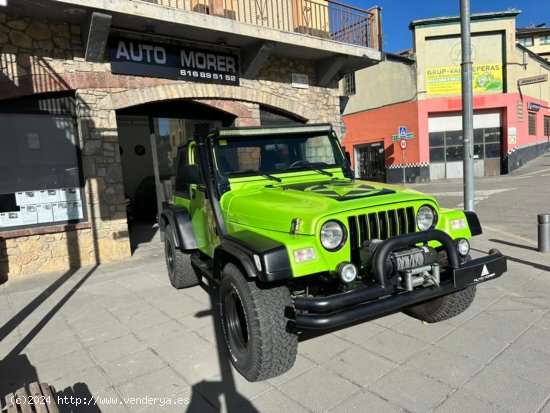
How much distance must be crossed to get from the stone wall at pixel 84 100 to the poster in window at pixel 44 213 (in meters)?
0.28

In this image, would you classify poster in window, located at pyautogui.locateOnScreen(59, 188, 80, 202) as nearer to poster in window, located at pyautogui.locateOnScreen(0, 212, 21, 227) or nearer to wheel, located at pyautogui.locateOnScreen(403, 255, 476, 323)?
poster in window, located at pyautogui.locateOnScreen(0, 212, 21, 227)

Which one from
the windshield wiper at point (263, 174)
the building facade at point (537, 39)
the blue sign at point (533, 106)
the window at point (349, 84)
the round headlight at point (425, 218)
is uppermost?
the building facade at point (537, 39)

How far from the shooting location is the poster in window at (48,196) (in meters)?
Result: 6.85

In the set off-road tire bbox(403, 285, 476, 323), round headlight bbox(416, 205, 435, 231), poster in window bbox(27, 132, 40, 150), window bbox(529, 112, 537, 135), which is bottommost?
off-road tire bbox(403, 285, 476, 323)

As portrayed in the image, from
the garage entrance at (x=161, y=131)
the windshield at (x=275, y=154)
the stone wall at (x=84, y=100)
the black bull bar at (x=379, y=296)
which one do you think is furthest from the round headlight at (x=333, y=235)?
the stone wall at (x=84, y=100)

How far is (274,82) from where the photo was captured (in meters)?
9.17

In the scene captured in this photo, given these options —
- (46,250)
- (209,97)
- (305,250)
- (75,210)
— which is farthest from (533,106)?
(305,250)

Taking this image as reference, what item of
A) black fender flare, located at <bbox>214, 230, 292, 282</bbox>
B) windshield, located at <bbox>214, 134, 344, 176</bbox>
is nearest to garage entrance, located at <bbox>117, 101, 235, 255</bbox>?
windshield, located at <bbox>214, 134, 344, 176</bbox>

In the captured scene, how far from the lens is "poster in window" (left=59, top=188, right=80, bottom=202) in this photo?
699cm

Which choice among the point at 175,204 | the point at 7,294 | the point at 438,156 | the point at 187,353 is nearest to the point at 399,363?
the point at 187,353

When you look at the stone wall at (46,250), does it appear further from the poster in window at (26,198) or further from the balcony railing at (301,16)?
the balcony railing at (301,16)

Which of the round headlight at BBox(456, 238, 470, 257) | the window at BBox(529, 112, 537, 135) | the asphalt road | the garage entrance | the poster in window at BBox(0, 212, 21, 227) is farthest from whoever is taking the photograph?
the window at BBox(529, 112, 537, 135)

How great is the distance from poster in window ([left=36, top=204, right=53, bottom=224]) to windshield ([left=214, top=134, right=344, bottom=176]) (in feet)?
14.4

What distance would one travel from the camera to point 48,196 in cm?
689
